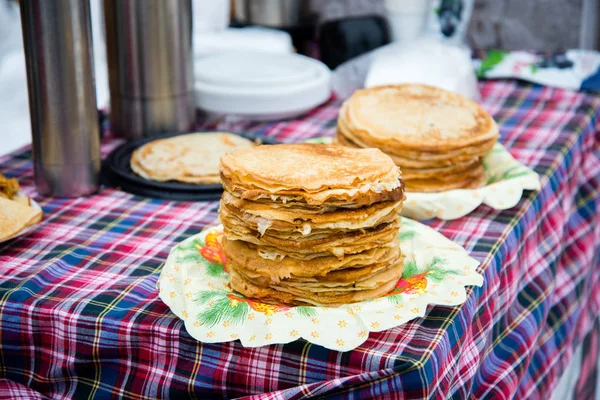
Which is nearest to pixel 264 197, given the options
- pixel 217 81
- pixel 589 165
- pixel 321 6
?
pixel 217 81

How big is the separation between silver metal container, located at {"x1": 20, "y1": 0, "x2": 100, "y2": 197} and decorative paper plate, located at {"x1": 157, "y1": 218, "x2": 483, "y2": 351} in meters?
0.39

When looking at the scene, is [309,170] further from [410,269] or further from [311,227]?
[410,269]

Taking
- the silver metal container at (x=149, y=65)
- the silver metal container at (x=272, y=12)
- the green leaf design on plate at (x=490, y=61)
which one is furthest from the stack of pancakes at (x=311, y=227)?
the silver metal container at (x=272, y=12)

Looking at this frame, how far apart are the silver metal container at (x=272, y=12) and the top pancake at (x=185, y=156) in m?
1.38

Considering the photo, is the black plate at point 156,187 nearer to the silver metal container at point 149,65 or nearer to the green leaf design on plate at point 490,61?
the silver metal container at point 149,65

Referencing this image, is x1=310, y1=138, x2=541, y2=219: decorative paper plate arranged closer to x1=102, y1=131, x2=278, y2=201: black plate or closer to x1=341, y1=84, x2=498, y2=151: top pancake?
x1=341, y1=84, x2=498, y2=151: top pancake

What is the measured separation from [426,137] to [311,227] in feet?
1.65

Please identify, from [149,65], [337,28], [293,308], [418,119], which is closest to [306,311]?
[293,308]

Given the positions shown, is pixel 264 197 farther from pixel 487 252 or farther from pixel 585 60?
→ pixel 585 60

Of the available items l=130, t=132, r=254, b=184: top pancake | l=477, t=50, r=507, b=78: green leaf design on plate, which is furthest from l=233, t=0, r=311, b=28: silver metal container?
l=130, t=132, r=254, b=184: top pancake

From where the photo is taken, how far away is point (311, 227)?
3.11 feet

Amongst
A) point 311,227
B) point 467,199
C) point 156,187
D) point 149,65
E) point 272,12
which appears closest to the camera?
point 311,227

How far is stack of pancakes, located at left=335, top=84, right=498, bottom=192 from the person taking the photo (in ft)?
4.51

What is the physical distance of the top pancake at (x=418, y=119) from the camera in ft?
4.51
